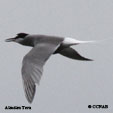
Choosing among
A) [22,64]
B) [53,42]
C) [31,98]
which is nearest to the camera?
[31,98]

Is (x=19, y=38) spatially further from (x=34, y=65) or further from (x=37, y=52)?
(x=34, y=65)

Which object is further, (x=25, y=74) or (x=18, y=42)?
(x=18, y=42)

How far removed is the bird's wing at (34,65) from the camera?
3177mm

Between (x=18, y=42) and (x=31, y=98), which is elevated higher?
(x=18, y=42)

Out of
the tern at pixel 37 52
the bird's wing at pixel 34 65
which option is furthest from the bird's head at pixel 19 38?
the bird's wing at pixel 34 65

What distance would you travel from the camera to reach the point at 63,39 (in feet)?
12.6

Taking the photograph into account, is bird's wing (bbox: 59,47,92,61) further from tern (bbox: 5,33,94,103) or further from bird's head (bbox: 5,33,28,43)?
bird's head (bbox: 5,33,28,43)

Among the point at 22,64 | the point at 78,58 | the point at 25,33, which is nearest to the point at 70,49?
the point at 78,58

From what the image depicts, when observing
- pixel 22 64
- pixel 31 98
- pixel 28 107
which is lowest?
pixel 28 107

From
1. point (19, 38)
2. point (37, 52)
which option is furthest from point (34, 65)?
point (19, 38)

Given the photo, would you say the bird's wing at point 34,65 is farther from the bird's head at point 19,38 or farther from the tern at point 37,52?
the bird's head at point 19,38

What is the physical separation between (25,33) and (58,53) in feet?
1.21

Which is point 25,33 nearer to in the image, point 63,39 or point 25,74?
point 63,39

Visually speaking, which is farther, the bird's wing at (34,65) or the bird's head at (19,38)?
the bird's head at (19,38)
